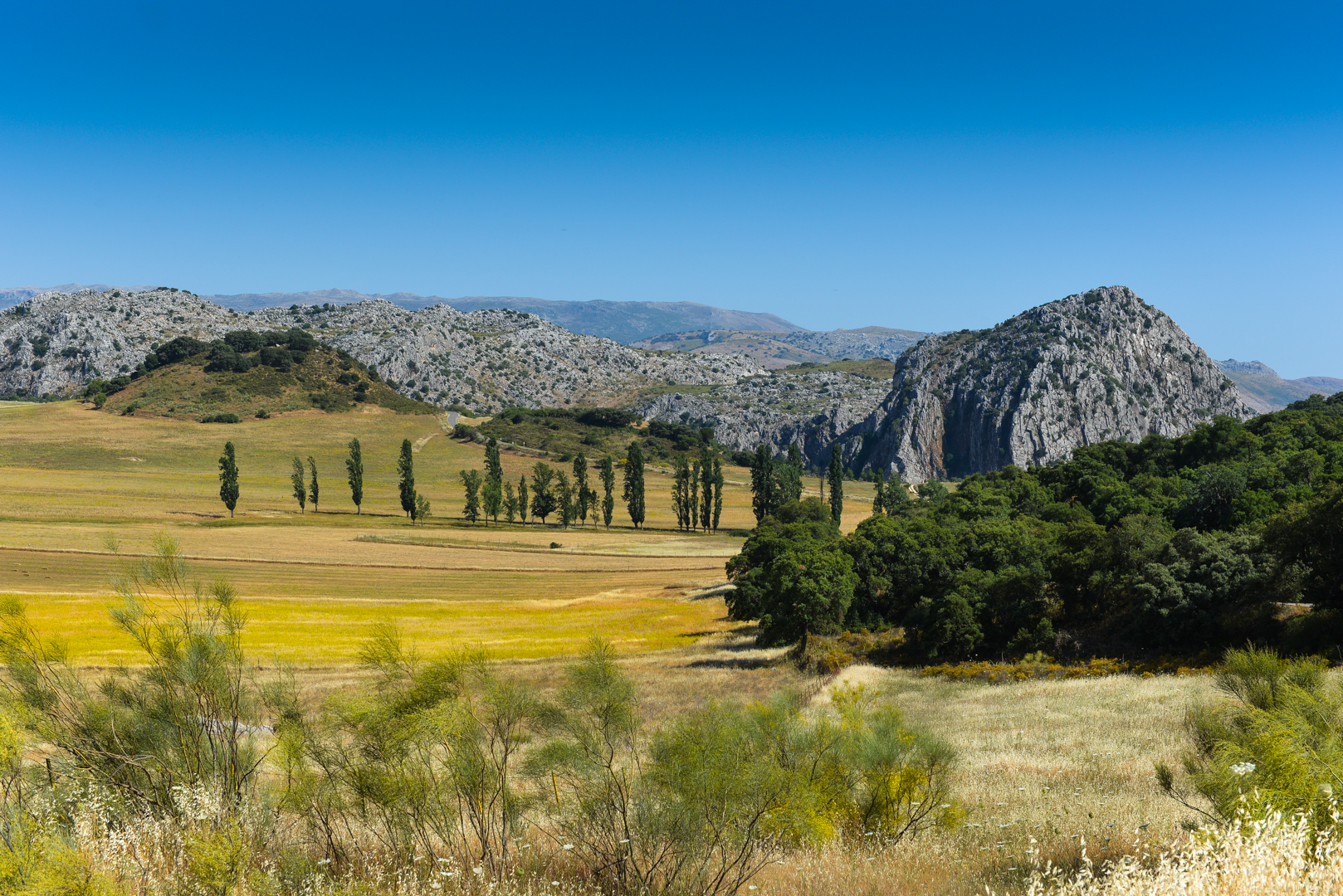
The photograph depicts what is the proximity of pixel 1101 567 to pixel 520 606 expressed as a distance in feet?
155

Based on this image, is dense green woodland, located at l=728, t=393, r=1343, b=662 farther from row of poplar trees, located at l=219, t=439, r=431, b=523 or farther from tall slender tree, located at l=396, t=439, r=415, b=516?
row of poplar trees, located at l=219, t=439, r=431, b=523

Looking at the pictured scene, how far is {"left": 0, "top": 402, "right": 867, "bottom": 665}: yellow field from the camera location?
55094mm

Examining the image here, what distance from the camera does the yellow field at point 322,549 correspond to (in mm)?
55094

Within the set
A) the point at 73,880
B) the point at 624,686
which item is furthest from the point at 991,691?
the point at 73,880

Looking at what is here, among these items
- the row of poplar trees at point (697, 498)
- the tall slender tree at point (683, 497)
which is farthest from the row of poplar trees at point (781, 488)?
the tall slender tree at point (683, 497)

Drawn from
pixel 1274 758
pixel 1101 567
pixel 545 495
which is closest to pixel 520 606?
pixel 1101 567

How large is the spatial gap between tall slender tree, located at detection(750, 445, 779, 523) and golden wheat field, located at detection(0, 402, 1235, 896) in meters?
7.29

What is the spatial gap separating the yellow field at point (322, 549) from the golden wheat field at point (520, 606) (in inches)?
16.6

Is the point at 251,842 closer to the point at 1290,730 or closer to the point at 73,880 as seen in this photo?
the point at 73,880

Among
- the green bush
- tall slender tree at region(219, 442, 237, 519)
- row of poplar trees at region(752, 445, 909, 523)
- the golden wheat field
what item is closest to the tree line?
the golden wheat field

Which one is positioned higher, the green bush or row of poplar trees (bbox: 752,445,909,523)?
the green bush

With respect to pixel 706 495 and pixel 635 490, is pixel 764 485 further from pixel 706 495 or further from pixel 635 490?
pixel 635 490

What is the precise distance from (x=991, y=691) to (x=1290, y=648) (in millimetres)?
11272

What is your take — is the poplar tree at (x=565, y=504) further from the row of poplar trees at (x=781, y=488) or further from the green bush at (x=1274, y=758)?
the green bush at (x=1274, y=758)
